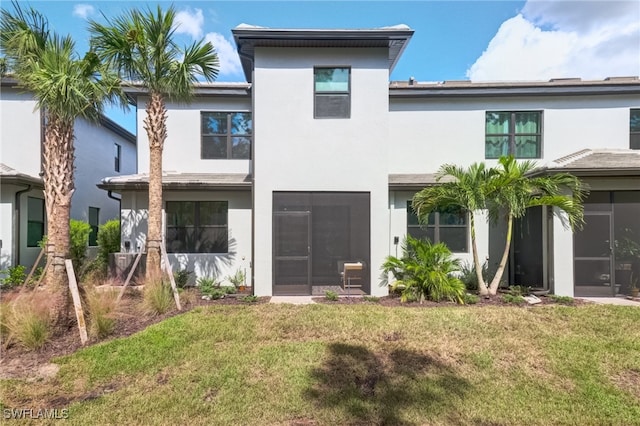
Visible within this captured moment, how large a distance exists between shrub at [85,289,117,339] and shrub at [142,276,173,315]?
67 centimetres

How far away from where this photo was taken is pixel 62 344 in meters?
5.64

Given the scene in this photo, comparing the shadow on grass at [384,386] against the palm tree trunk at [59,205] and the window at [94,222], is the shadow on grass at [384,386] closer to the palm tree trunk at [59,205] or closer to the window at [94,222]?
the palm tree trunk at [59,205]

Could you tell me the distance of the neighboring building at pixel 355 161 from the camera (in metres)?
9.22

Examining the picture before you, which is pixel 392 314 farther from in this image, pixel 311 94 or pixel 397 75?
pixel 397 75

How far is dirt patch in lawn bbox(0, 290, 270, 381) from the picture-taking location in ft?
15.9

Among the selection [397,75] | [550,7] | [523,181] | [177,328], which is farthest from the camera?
[397,75]

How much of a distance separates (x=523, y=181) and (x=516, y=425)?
633 centimetres

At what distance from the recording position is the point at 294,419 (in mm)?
3855

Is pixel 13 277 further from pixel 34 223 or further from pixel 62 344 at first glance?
pixel 62 344

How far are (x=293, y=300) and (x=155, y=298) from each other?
129 inches

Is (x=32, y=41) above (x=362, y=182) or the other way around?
above

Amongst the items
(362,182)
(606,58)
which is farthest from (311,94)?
(606,58)

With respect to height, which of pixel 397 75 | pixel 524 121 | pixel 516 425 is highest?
pixel 397 75

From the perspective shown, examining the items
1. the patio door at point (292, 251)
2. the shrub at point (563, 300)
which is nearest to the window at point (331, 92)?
the patio door at point (292, 251)
